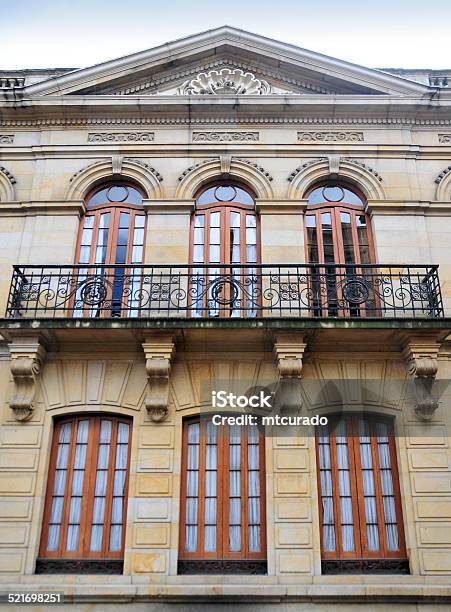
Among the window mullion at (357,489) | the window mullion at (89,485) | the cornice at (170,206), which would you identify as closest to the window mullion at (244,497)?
the window mullion at (357,489)

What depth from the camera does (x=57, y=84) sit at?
12.2m

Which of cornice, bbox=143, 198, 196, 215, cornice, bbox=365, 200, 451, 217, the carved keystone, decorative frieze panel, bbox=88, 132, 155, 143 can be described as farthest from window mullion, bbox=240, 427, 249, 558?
decorative frieze panel, bbox=88, 132, 155, 143

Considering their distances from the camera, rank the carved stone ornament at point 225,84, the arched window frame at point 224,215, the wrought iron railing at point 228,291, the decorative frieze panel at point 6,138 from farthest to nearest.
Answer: the carved stone ornament at point 225,84 < the decorative frieze panel at point 6,138 < the arched window frame at point 224,215 < the wrought iron railing at point 228,291

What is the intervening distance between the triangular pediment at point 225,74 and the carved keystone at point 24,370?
5.89 meters

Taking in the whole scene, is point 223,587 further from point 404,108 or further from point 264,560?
point 404,108

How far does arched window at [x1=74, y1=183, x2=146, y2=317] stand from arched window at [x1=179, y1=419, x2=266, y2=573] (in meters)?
2.70

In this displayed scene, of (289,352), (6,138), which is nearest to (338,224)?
(289,352)

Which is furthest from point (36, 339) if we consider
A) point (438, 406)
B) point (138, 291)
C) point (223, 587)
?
point (438, 406)

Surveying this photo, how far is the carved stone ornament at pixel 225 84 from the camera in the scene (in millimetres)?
12414

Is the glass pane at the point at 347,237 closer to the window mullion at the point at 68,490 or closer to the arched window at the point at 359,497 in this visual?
the arched window at the point at 359,497

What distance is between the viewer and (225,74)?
1267 centimetres

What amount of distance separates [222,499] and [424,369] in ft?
12.9

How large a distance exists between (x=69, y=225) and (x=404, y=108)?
24.3ft

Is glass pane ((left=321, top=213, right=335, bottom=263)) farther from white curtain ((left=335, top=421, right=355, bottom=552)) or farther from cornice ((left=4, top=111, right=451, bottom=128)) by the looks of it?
white curtain ((left=335, top=421, right=355, bottom=552))
